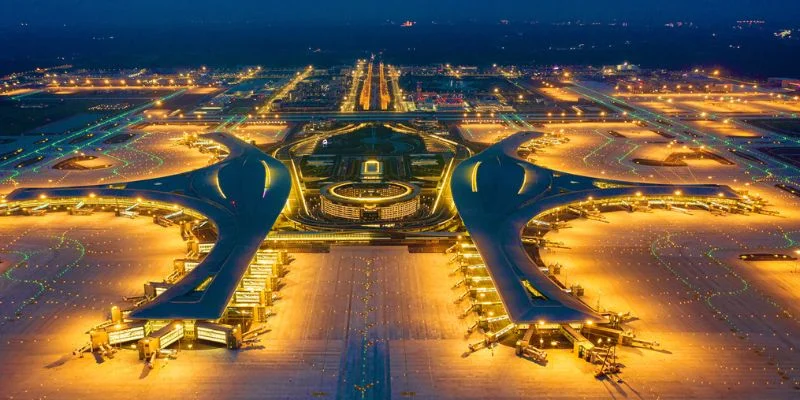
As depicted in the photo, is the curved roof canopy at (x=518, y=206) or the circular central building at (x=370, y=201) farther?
the circular central building at (x=370, y=201)

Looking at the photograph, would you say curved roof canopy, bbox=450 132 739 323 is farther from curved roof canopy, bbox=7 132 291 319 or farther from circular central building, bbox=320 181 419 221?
curved roof canopy, bbox=7 132 291 319

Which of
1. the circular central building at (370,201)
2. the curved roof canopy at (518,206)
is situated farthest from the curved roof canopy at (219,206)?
the curved roof canopy at (518,206)

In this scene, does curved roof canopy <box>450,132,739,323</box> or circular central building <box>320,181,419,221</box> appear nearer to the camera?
curved roof canopy <box>450,132,739,323</box>

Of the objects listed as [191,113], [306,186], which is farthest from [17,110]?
[306,186]

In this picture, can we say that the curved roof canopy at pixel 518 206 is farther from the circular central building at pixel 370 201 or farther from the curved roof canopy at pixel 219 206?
the curved roof canopy at pixel 219 206

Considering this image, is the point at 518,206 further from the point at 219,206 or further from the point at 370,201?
the point at 219,206

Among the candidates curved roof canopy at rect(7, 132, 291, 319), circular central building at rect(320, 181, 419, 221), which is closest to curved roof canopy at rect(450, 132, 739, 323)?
circular central building at rect(320, 181, 419, 221)

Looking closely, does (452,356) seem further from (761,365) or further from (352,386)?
(761,365)

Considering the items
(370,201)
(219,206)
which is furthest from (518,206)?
(219,206)
